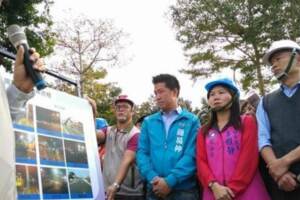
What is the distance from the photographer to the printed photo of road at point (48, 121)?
2.47 m

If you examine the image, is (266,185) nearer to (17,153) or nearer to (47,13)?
(17,153)

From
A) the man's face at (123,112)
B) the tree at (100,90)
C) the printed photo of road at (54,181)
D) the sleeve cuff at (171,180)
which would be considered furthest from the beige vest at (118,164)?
the tree at (100,90)

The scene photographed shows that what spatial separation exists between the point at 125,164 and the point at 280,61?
1.57m

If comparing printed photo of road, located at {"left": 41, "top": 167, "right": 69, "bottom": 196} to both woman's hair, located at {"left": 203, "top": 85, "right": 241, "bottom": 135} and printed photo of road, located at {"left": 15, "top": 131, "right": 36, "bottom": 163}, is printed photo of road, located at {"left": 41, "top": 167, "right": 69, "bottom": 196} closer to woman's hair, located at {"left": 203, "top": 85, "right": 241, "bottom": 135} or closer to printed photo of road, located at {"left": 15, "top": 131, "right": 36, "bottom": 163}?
printed photo of road, located at {"left": 15, "top": 131, "right": 36, "bottom": 163}

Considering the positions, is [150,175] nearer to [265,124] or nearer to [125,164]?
[125,164]

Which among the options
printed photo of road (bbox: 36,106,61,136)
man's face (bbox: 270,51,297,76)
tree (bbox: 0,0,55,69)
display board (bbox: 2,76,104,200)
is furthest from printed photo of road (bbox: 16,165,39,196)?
tree (bbox: 0,0,55,69)

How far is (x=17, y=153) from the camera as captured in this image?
7.38 feet

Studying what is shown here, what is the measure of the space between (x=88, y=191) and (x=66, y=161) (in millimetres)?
294

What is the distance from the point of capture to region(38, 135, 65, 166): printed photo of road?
244 centimetres

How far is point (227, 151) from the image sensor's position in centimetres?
347

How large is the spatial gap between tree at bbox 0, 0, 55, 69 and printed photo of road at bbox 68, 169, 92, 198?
32.9ft

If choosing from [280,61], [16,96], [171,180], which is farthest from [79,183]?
[280,61]

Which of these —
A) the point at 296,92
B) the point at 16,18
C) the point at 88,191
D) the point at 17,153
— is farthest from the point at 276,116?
the point at 16,18

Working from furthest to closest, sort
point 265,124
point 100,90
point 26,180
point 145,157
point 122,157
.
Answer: point 100,90 → point 122,157 → point 145,157 → point 265,124 → point 26,180
